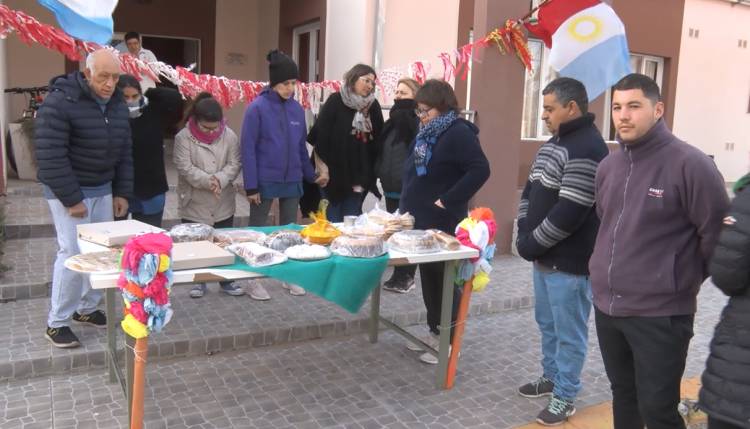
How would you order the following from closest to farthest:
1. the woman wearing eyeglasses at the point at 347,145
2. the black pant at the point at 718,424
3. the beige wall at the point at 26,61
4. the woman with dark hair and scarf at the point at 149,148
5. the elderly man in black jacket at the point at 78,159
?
the black pant at the point at 718,424 < the elderly man in black jacket at the point at 78,159 < the woman with dark hair and scarf at the point at 149,148 < the woman wearing eyeglasses at the point at 347,145 < the beige wall at the point at 26,61

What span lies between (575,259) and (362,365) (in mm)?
1722

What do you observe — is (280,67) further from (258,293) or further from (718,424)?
(718,424)

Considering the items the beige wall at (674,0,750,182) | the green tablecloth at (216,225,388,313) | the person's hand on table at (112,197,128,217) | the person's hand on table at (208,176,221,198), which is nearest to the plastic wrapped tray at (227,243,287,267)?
the green tablecloth at (216,225,388,313)

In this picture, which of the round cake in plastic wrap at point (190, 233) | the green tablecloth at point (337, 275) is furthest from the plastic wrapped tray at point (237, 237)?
the green tablecloth at point (337, 275)

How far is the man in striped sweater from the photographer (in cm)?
318

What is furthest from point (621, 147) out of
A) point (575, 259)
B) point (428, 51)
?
point (428, 51)

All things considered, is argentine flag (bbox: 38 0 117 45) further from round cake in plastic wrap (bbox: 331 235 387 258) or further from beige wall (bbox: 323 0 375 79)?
beige wall (bbox: 323 0 375 79)

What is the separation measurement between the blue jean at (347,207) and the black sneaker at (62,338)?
2.32 m

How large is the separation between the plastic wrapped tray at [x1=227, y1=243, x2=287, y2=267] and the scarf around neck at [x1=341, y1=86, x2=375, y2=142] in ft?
7.17

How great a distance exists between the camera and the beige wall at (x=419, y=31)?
8.42 metres

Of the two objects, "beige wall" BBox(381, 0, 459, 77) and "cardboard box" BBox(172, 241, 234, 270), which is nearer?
"cardboard box" BBox(172, 241, 234, 270)

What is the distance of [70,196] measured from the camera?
3.82 meters

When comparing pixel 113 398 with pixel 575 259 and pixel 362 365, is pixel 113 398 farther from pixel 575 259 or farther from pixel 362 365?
pixel 575 259

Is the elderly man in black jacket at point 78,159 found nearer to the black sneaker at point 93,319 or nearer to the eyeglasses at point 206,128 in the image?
the black sneaker at point 93,319
